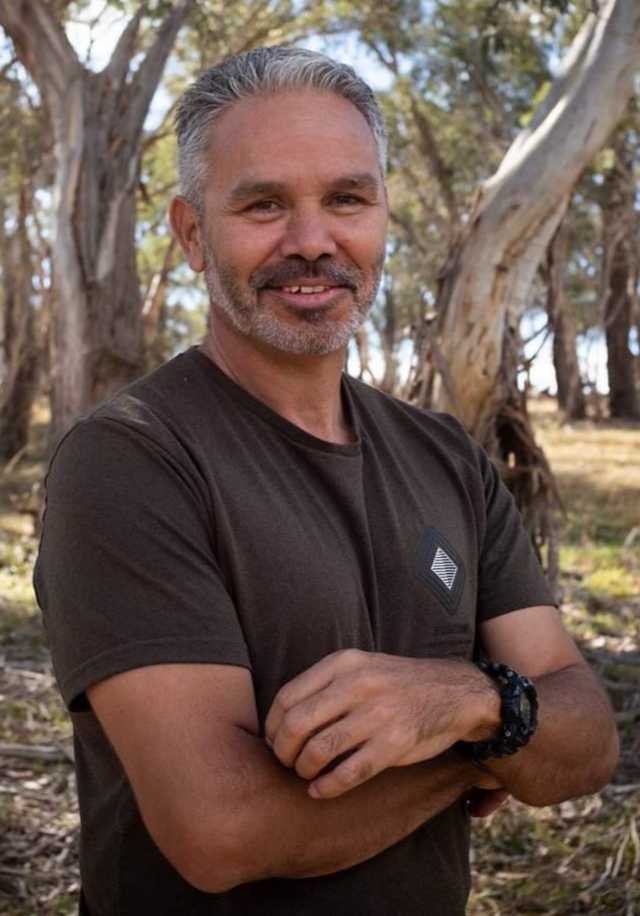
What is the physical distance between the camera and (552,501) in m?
6.27

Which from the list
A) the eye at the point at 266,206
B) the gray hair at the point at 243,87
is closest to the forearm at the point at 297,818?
the eye at the point at 266,206

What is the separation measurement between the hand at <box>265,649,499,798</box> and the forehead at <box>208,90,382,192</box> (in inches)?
33.9

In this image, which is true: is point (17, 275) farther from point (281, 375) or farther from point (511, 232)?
point (281, 375)

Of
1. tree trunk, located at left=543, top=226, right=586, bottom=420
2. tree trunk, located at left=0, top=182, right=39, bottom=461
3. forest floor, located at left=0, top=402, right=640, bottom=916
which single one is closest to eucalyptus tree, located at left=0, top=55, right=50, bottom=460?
tree trunk, located at left=0, top=182, right=39, bottom=461

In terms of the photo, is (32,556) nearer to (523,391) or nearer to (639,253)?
(523,391)

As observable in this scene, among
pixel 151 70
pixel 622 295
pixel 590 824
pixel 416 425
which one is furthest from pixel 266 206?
pixel 622 295

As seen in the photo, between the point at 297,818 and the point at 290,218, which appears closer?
the point at 297,818

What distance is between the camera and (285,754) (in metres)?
1.86

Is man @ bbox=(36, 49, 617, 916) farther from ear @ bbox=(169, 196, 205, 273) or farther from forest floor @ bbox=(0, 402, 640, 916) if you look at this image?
forest floor @ bbox=(0, 402, 640, 916)

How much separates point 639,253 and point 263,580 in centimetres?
2358

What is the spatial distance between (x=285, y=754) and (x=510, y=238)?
408 cm

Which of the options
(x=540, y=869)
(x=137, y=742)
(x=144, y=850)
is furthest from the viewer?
(x=540, y=869)

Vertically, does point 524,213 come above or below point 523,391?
above

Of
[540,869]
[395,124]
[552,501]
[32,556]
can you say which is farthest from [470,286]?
[395,124]
